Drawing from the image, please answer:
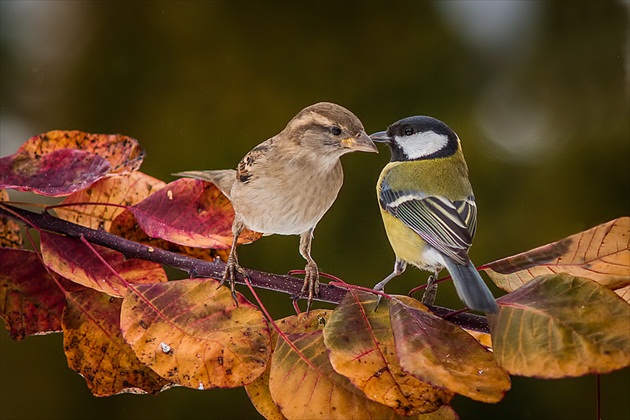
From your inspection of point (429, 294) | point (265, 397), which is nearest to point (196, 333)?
point (265, 397)

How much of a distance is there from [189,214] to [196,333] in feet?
0.44

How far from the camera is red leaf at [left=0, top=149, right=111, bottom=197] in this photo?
62 cm

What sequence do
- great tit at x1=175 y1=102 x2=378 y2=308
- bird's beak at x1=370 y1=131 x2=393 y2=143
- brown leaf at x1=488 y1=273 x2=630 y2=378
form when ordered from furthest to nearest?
1. bird's beak at x1=370 y1=131 x2=393 y2=143
2. great tit at x1=175 y1=102 x2=378 y2=308
3. brown leaf at x1=488 y1=273 x2=630 y2=378

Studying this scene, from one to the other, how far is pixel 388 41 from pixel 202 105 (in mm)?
440

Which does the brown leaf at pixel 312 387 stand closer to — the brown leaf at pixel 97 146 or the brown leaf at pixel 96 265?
the brown leaf at pixel 96 265

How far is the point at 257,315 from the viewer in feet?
1.75

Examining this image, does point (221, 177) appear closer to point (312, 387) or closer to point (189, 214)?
point (189, 214)

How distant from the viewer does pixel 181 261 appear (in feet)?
1.99

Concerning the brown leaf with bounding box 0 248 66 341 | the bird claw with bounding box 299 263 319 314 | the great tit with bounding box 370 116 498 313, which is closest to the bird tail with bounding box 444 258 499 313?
the great tit with bounding box 370 116 498 313

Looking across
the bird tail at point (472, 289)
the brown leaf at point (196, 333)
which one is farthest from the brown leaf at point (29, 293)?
the bird tail at point (472, 289)

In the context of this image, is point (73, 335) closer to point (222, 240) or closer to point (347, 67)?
point (222, 240)

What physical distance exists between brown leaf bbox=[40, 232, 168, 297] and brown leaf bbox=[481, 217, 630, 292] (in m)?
0.27

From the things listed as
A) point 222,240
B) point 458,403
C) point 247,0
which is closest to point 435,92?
point 247,0

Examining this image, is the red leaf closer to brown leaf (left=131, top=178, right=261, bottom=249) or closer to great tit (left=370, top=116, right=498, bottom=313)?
brown leaf (left=131, top=178, right=261, bottom=249)
